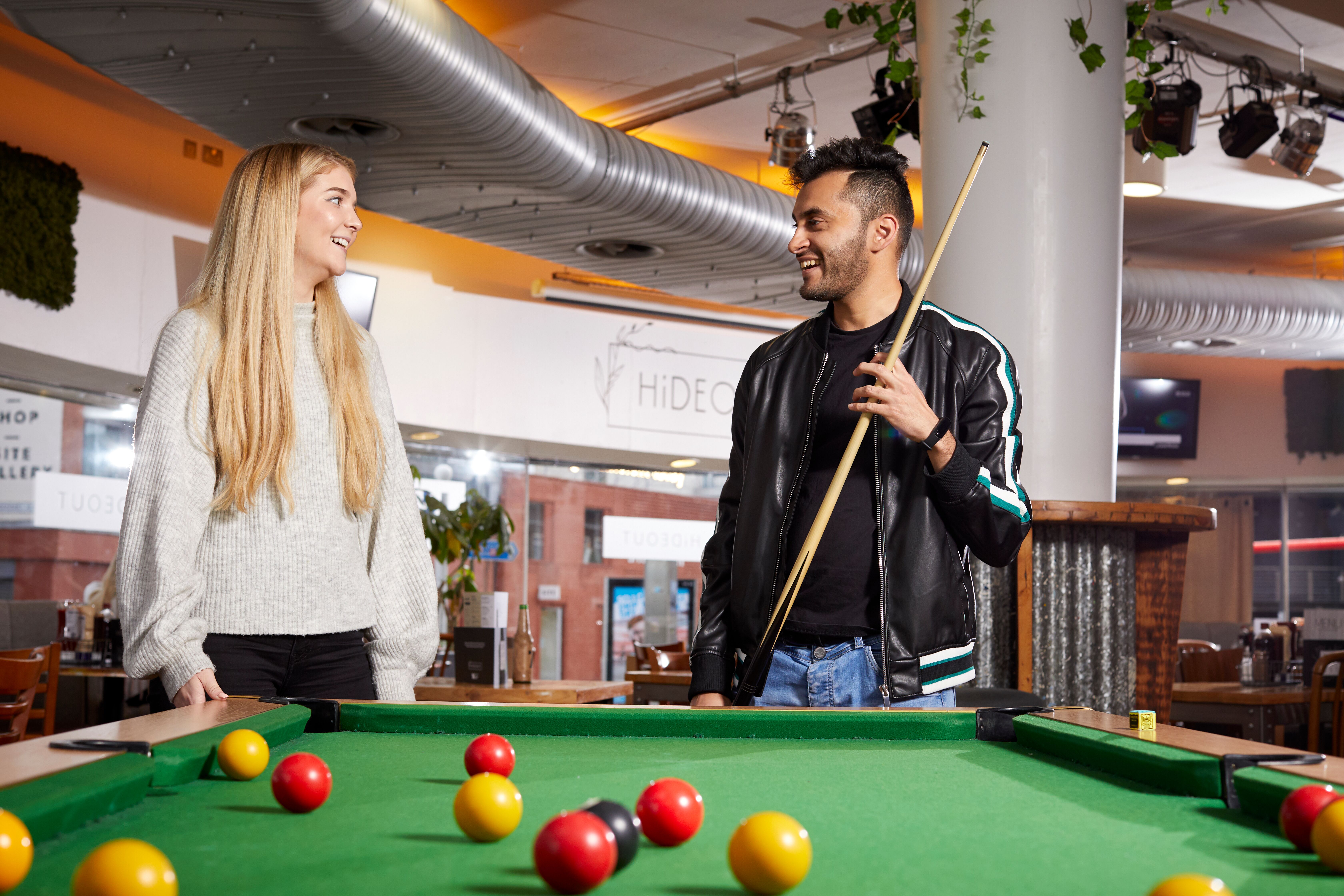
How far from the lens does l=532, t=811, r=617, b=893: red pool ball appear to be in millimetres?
861

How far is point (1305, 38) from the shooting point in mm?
6301

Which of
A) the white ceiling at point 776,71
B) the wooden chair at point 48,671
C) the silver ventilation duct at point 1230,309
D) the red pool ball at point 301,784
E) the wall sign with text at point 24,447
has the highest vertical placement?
the white ceiling at point 776,71

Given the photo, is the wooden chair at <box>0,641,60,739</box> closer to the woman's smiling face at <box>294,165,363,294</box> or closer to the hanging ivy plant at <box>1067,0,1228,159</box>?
the woman's smiling face at <box>294,165,363,294</box>

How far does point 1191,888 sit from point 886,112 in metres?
5.10

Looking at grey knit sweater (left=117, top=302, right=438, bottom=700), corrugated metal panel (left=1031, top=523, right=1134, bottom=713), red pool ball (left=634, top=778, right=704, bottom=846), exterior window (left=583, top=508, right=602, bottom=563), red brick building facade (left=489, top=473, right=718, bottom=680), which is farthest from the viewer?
exterior window (left=583, top=508, right=602, bottom=563)

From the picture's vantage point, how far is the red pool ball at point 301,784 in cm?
117

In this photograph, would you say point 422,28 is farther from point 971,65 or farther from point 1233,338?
point 1233,338

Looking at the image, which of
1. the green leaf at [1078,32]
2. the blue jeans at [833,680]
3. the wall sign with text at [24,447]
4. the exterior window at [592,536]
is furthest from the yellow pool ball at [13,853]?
the exterior window at [592,536]

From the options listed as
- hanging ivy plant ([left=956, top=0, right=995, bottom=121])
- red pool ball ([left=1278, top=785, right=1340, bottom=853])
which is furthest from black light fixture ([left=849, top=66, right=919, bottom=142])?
red pool ball ([left=1278, top=785, right=1340, bottom=853])

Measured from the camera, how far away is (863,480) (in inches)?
88.6

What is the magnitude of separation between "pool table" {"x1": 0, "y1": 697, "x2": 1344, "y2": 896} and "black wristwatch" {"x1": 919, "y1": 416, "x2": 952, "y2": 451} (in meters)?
0.48

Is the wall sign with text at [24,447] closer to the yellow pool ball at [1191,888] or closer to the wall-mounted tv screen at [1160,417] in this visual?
the yellow pool ball at [1191,888]

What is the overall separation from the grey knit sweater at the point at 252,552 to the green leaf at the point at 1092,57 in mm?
2270

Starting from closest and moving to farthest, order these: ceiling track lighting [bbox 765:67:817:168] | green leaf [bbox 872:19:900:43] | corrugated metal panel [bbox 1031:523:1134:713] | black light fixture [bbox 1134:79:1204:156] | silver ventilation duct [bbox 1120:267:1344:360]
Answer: corrugated metal panel [bbox 1031:523:1134:713]
green leaf [bbox 872:19:900:43]
black light fixture [bbox 1134:79:1204:156]
ceiling track lighting [bbox 765:67:817:168]
silver ventilation duct [bbox 1120:267:1344:360]
